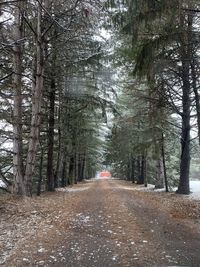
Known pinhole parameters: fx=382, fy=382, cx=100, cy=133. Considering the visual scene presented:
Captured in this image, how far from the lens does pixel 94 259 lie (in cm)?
577

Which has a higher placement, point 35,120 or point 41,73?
point 41,73

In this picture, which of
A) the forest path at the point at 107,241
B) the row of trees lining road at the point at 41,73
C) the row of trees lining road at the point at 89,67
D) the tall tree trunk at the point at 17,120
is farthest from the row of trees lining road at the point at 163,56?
the forest path at the point at 107,241

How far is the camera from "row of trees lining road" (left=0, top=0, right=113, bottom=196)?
11992mm

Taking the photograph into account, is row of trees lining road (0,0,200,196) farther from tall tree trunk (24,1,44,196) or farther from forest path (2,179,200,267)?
forest path (2,179,200,267)

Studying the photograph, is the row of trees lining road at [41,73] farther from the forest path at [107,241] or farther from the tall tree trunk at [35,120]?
the forest path at [107,241]

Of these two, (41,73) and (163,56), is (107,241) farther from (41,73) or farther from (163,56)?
(41,73)

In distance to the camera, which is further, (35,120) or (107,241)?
(35,120)

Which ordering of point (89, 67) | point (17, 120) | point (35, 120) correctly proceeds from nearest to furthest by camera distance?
point (17, 120)
point (35, 120)
point (89, 67)

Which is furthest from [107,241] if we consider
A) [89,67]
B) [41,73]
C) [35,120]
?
[89,67]

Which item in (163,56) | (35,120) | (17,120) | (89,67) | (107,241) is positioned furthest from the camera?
(89,67)

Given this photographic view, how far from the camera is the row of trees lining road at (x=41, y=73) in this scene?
39.3 ft

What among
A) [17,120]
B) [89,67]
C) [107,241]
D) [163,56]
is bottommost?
[107,241]

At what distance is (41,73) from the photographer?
14.1 meters

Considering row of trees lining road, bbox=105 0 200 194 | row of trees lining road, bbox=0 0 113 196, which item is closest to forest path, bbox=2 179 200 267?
row of trees lining road, bbox=0 0 113 196
